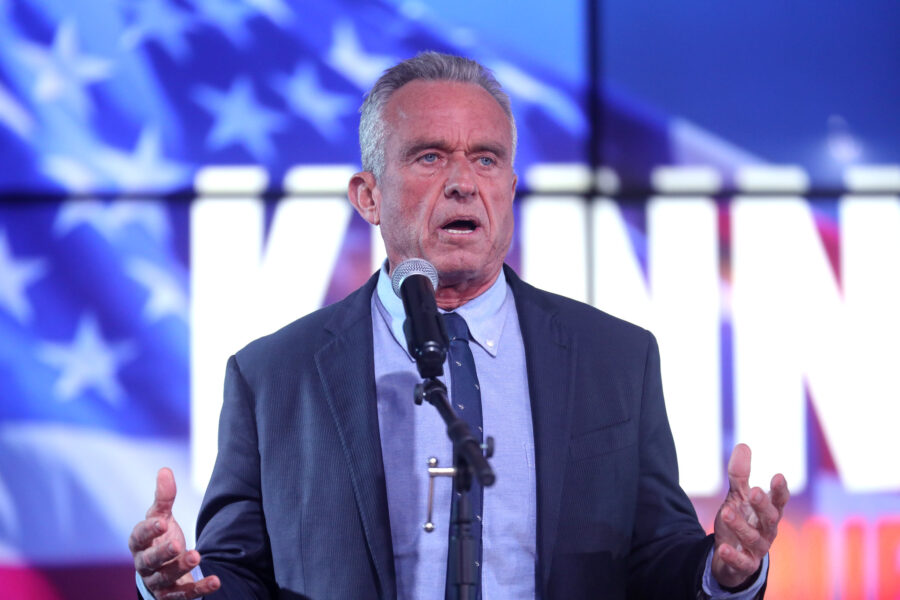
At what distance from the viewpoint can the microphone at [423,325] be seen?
1323mm

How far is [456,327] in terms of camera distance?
74.5 inches

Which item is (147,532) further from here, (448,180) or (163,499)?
(448,180)

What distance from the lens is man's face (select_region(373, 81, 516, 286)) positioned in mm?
1875

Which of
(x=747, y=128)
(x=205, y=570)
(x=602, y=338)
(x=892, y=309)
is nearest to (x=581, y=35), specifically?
(x=747, y=128)

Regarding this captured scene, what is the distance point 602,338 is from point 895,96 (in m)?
1.91

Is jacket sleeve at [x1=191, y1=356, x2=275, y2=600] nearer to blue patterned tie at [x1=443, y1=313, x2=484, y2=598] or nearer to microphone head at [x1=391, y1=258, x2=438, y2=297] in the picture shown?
blue patterned tie at [x1=443, y1=313, x2=484, y2=598]

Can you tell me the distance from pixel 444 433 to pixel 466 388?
9 cm

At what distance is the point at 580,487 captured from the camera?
1.76m

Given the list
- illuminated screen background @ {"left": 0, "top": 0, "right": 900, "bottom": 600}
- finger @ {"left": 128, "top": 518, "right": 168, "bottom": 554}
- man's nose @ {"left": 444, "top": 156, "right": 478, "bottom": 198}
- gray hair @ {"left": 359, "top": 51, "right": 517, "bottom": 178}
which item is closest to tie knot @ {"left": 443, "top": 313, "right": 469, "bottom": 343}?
man's nose @ {"left": 444, "top": 156, "right": 478, "bottom": 198}

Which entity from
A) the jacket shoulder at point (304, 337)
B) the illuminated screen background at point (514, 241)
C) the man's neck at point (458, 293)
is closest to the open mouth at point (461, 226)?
the man's neck at point (458, 293)

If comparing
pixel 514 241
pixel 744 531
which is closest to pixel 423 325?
pixel 744 531

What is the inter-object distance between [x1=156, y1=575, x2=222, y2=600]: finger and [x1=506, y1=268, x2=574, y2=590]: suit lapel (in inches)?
22.1

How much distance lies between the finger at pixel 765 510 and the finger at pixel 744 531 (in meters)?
0.02

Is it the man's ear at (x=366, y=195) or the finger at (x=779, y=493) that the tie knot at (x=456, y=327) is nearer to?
the man's ear at (x=366, y=195)
